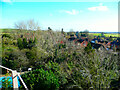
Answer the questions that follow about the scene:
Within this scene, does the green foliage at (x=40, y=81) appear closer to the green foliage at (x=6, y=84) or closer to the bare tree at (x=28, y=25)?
the green foliage at (x=6, y=84)

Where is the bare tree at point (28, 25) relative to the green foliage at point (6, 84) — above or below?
above

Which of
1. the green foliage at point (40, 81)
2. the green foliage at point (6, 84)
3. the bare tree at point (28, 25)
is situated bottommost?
the green foliage at point (40, 81)

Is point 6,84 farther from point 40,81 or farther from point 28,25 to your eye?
point 28,25

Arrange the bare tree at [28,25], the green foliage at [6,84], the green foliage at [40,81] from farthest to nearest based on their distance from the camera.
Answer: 1. the bare tree at [28,25]
2. the green foliage at [40,81]
3. the green foliage at [6,84]

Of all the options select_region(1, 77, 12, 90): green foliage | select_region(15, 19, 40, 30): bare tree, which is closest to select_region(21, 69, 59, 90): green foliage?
select_region(1, 77, 12, 90): green foliage

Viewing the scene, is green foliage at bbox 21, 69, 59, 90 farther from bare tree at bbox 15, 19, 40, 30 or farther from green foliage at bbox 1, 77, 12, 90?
bare tree at bbox 15, 19, 40, 30

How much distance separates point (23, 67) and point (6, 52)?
905 mm

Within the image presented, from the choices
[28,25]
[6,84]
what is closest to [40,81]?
[6,84]

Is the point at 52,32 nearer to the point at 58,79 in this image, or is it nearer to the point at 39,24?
the point at 39,24

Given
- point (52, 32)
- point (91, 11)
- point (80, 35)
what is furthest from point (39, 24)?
point (91, 11)

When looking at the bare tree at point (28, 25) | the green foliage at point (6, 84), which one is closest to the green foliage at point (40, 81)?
the green foliage at point (6, 84)

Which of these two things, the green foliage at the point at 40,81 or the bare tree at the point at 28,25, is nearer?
the green foliage at the point at 40,81

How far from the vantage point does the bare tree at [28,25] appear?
217 inches

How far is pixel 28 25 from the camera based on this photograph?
5770 mm
